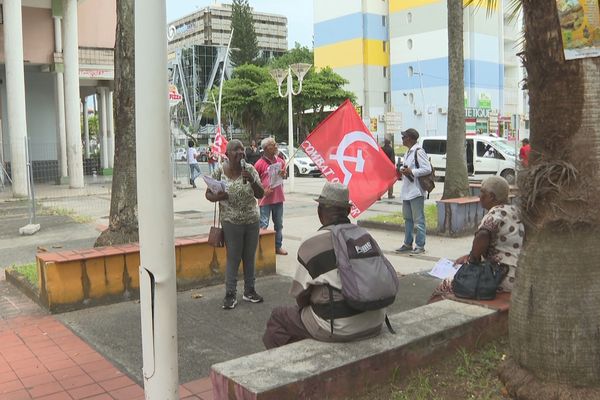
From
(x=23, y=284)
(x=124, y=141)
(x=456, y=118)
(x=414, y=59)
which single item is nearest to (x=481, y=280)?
(x=124, y=141)

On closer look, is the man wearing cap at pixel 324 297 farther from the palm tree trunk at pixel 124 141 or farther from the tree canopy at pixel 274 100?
the tree canopy at pixel 274 100

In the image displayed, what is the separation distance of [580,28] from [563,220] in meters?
0.98

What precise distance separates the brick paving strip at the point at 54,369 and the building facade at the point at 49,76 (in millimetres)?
12247

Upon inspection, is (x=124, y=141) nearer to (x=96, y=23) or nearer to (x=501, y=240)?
(x=501, y=240)

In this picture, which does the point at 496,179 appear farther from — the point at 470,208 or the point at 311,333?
the point at 470,208

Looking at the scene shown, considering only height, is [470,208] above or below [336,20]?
below

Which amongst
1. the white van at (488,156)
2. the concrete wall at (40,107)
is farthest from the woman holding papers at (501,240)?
the concrete wall at (40,107)

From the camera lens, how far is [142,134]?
2986mm

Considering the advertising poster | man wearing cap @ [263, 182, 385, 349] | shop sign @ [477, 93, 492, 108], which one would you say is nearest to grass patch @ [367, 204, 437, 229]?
man wearing cap @ [263, 182, 385, 349]

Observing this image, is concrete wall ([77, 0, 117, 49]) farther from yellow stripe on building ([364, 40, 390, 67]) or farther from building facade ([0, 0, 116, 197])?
yellow stripe on building ([364, 40, 390, 67])

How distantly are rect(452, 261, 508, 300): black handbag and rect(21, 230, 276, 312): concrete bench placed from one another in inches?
125

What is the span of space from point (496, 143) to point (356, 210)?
16437 millimetres

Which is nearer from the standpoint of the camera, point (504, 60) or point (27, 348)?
point (27, 348)

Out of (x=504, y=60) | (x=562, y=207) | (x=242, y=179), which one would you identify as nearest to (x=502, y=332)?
(x=562, y=207)
